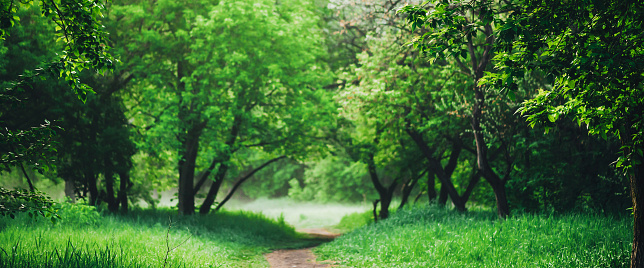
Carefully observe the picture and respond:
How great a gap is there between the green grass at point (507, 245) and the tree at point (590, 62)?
2.01 metres

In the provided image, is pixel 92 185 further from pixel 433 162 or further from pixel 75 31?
pixel 433 162

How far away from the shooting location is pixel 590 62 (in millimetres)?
5414

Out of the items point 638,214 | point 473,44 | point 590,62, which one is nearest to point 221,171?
point 473,44

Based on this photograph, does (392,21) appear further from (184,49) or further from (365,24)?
(184,49)

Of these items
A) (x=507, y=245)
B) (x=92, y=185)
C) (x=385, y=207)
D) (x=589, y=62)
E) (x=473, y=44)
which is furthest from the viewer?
(x=385, y=207)

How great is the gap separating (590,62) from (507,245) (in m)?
4.59

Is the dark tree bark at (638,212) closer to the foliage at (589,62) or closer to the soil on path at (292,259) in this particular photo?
the foliage at (589,62)

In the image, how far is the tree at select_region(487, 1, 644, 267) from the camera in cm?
529

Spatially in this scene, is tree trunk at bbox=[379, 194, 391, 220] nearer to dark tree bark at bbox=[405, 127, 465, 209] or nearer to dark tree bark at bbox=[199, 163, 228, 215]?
dark tree bark at bbox=[405, 127, 465, 209]

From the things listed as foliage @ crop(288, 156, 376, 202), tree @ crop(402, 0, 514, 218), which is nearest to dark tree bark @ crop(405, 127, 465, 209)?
tree @ crop(402, 0, 514, 218)

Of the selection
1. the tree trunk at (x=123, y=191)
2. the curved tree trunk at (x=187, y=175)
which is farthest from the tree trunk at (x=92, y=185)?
the curved tree trunk at (x=187, y=175)

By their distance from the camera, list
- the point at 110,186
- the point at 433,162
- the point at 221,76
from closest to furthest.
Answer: the point at 221,76 → the point at 433,162 → the point at 110,186

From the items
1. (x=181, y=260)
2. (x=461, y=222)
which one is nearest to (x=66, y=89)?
(x=181, y=260)

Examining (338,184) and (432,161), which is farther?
(338,184)
